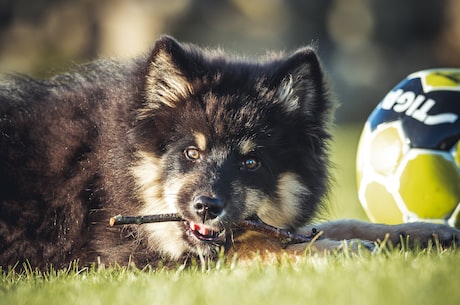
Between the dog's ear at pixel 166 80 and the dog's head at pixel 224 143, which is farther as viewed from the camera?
the dog's ear at pixel 166 80

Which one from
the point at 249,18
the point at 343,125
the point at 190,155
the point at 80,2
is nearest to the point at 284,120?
the point at 190,155

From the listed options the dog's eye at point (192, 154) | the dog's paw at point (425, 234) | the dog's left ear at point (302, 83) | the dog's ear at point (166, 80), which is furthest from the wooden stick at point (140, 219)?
the dog's paw at point (425, 234)

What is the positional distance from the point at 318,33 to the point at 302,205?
1774 cm

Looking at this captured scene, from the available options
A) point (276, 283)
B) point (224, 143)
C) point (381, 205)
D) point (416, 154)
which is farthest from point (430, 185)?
point (276, 283)

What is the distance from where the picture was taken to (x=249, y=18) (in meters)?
21.2

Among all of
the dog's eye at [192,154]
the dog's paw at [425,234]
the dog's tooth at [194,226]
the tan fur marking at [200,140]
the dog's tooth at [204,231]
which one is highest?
the tan fur marking at [200,140]

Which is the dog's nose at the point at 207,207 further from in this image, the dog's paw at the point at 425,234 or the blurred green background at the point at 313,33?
the blurred green background at the point at 313,33

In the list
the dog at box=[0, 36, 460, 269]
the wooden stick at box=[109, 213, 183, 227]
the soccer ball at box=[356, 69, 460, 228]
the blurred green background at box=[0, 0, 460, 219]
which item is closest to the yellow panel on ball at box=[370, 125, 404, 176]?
the soccer ball at box=[356, 69, 460, 228]

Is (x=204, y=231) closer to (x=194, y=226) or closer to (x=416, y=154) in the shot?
(x=194, y=226)

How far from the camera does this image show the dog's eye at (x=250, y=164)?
4387 millimetres

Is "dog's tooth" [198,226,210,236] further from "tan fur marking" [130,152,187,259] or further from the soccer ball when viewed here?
the soccer ball

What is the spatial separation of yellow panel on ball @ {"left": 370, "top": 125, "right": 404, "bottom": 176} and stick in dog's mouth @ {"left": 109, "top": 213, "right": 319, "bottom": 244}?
874mm

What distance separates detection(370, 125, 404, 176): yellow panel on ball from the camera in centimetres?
489

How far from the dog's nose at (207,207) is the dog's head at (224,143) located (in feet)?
0.05
